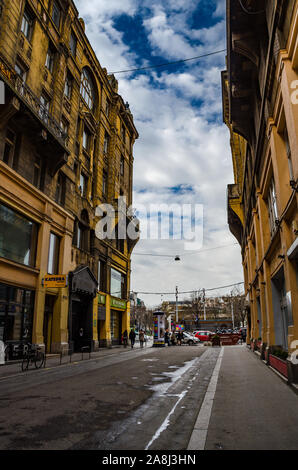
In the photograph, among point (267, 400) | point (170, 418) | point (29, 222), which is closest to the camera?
point (170, 418)

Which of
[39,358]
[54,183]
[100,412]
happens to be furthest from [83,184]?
[100,412]

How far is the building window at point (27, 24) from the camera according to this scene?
2000 cm

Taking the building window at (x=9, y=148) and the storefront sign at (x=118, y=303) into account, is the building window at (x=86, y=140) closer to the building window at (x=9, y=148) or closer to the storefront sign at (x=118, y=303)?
the building window at (x=9, y=148)

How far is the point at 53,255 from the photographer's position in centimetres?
2175

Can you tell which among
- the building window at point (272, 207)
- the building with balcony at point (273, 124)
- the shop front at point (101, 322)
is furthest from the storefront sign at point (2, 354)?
the shop front at point (101, 322)

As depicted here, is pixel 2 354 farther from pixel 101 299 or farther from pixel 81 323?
pixel 101 299

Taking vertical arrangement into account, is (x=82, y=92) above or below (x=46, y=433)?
above

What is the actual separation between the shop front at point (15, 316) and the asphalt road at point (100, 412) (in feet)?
15.6

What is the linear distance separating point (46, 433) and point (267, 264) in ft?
42.4

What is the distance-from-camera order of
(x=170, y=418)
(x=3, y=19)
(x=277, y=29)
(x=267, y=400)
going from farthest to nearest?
1. (x=3, y=19)
2. (x=277, y=29)
3. (x=267, y=400)
4. (x=170, y=418)

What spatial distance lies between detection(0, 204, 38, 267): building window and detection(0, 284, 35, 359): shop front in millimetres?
1637

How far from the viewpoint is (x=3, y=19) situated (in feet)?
56.1
